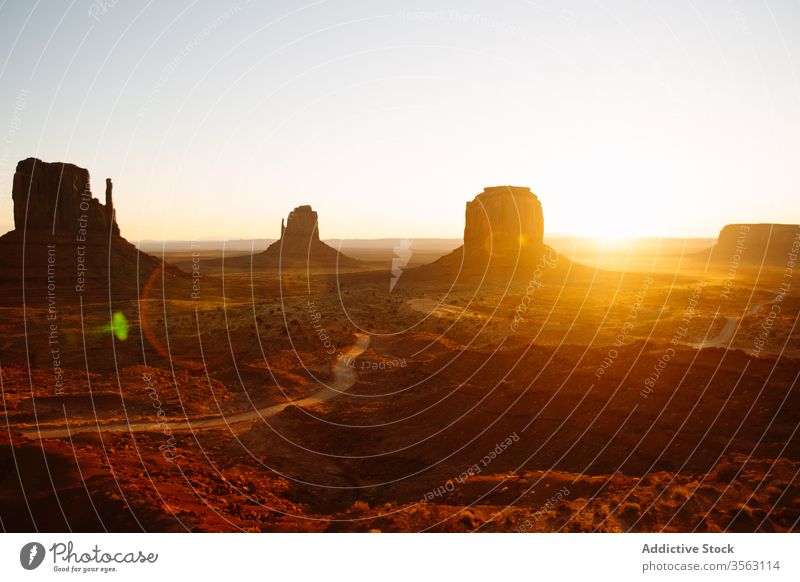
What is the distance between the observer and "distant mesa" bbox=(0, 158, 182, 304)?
2554 inches

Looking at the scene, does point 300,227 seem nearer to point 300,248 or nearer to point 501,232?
point 300,248

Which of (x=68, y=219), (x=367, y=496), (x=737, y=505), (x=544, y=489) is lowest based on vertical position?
(x=367, y=496)

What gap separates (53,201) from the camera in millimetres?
75625

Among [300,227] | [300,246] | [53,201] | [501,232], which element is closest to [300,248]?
[300,246]

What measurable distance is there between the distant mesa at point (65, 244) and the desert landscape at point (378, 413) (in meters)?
0.53

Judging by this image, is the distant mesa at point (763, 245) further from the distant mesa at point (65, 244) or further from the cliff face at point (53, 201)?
the cliff face at point (53, 201)

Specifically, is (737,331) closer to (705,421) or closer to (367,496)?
(705,421)

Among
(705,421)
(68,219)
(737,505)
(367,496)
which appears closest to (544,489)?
(737,505)

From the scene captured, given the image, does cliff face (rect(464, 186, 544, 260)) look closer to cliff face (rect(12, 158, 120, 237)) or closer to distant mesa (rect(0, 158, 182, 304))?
distant mesa (rect(0, 158, 182, 304))

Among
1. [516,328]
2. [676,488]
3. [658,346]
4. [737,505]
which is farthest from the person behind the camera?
[516,328]

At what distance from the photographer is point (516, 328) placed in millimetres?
54156

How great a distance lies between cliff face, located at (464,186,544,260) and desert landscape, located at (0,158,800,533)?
39.9 metres

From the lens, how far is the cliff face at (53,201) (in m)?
74.9

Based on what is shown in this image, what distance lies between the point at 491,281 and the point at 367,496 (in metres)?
77.0
